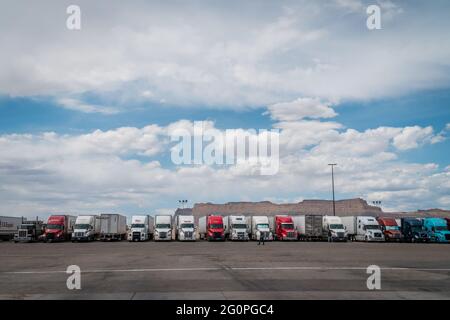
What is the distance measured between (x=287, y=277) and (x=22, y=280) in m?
9.89

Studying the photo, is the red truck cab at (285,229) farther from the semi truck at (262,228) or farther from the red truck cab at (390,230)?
the red truck cab at (390,230)

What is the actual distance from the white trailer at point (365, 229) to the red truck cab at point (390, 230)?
2.54 m

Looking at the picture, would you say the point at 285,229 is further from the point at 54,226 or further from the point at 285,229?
the point at 54,226

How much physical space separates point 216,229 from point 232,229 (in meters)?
2.28

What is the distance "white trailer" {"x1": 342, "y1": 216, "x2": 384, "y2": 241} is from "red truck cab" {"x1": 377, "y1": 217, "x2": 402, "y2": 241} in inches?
100

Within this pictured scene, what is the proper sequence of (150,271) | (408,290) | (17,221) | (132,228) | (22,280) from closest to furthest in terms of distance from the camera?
(408,290) < (22,280) < (150,271) < (132,228) < (17,221)

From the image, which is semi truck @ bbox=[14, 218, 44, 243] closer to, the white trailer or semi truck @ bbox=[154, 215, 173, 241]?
semi truck @ bbox=[154, 215, 173, 241]

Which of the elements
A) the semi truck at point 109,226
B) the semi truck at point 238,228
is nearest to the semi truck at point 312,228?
the semi truck at point 238,228

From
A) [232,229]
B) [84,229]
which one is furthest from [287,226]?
[84,229]

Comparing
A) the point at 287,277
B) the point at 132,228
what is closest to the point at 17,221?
the point at 132,228

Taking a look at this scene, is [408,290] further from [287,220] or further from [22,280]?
[287,220]

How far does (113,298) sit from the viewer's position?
41.5 ft

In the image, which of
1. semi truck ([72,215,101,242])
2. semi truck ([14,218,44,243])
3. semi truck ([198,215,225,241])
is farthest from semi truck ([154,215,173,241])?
semi truck ([14,218,44,243])

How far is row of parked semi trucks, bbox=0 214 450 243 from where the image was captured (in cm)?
5834
